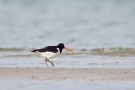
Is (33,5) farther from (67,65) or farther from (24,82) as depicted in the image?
(24,82)

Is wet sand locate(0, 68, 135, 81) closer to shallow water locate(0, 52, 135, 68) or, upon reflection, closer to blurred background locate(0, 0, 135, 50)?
shallow water locate(0, 52, 135, 68)

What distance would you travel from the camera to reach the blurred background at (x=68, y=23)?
20.9m

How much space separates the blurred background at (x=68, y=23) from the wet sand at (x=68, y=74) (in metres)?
5.94

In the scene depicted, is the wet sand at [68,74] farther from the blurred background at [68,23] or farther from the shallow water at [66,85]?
the blurred background at [68,23]

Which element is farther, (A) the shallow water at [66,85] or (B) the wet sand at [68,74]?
(B) the wet sand at [68,74]

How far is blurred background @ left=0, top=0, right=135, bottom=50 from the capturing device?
20.9m

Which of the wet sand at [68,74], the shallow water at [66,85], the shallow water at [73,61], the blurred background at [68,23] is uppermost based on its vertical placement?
the blurred background at [68,23]

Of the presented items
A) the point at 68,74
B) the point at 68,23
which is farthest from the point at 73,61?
the point at 68,23

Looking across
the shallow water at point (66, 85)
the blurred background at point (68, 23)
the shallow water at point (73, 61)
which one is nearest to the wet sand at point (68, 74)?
the shallow water at point (66, 85)

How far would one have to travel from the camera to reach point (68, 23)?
2811 cm

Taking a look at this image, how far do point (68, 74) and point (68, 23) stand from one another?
15.9 m

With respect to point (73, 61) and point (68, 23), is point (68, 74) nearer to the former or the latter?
point (73, 61)

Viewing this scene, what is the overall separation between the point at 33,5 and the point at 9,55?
2076 cm

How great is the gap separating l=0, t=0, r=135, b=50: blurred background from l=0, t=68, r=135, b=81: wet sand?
5.94m
